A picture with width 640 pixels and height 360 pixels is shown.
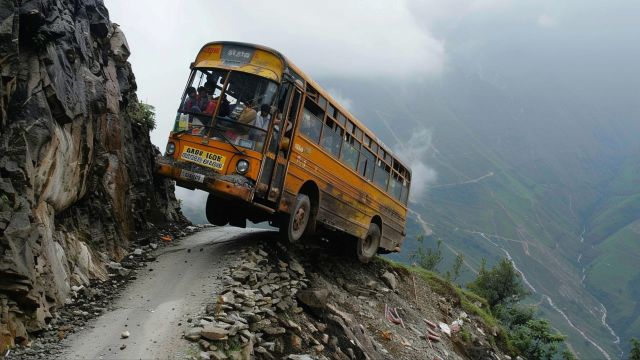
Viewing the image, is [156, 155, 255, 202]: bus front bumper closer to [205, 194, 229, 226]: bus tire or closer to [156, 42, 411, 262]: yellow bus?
[156, 42, 411, 262]: yellow bus

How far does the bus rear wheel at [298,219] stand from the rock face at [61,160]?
150 inches

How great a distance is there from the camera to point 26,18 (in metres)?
8.91

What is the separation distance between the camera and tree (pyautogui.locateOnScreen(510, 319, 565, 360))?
995 inches

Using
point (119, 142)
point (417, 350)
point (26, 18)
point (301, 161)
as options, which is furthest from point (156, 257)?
point (417, 350)

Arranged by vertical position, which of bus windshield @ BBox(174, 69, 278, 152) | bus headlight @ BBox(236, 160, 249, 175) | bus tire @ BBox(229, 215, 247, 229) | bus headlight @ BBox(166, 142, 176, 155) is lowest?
bus tire @ BBox(229, 215, 247, 229)

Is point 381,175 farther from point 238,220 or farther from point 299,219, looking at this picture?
point 299,219

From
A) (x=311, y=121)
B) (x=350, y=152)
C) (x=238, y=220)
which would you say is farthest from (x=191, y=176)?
(x=350, y=152)

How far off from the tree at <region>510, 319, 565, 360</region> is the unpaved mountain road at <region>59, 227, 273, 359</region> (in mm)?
16886

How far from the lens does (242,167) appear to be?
11.1 metres

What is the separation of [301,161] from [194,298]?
13.4 feet

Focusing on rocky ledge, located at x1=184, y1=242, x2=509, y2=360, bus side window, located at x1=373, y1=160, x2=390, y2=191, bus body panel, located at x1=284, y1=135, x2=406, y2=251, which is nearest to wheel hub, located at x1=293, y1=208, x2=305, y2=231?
bus body panel, located at x1=284, y1=135, x2=406, y2=251

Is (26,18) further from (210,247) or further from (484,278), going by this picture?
(484,278)


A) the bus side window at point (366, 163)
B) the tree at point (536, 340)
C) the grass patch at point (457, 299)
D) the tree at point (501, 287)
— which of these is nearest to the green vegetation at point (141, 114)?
the bus side window at point (366, 163)

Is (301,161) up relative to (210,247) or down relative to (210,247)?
up
